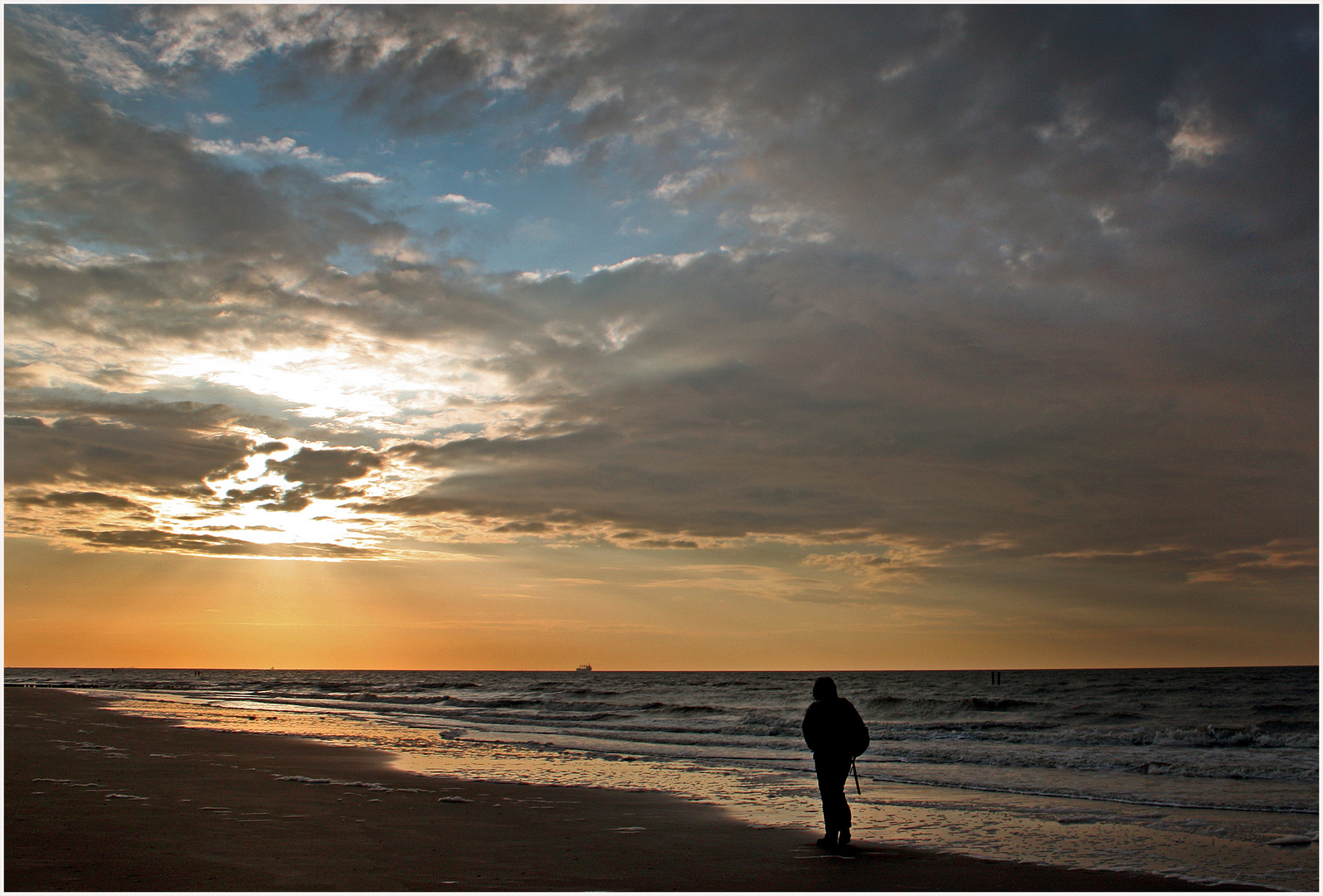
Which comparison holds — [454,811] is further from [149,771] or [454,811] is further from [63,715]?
[63,715]

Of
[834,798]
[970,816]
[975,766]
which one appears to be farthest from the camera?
[975,766]

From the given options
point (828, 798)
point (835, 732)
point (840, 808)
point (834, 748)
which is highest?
point (835, 732)

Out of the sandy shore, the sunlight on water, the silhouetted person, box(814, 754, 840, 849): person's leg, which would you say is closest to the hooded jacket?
the silhouetted person

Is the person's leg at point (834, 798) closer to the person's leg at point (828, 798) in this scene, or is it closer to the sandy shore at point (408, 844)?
the person's leg at point (828, 798)

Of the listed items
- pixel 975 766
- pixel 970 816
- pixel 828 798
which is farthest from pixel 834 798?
pixel 975 766

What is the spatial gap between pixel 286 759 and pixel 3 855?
10.5m

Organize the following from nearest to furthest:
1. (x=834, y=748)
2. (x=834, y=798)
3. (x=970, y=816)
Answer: (x=834, y=748) → (x=834, y=798) → (x=970, y=816)

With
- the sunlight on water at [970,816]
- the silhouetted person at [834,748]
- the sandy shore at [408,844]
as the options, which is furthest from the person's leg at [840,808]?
the sunlight on water at [970,816]

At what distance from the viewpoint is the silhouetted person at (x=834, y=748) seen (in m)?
8.70

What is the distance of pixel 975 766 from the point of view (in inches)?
731

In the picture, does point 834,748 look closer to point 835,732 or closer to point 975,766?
point 835,732

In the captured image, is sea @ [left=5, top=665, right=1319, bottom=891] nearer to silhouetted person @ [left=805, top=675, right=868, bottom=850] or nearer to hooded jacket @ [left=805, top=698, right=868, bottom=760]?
silhouetted person @ [left=805, top=675, right=868, bottom=850]

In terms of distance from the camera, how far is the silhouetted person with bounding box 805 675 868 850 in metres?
8.70

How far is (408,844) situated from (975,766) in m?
13.9
